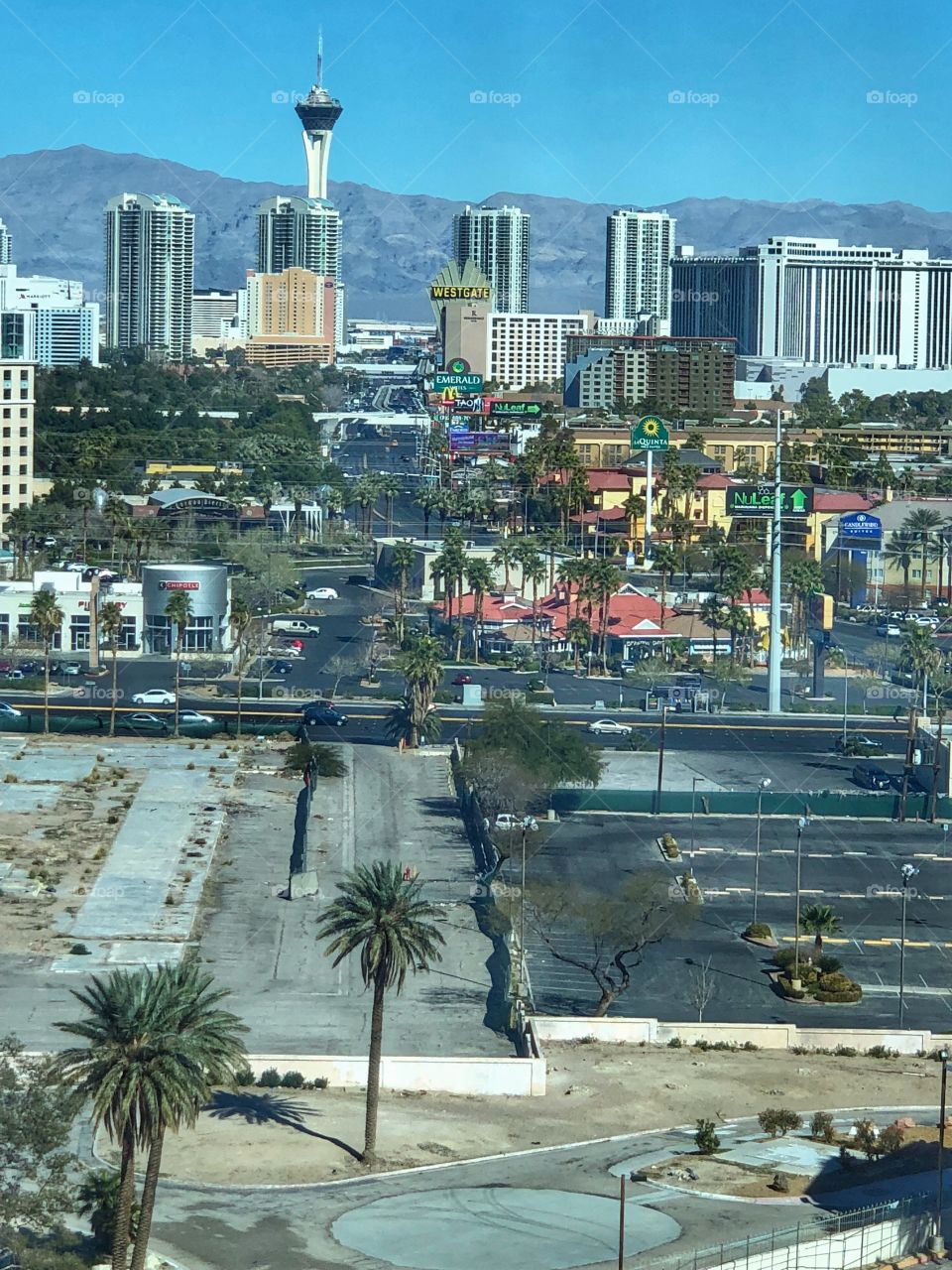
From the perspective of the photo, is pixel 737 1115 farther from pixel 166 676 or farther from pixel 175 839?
pixel 166 676

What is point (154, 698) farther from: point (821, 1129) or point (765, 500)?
point (821, 1129)

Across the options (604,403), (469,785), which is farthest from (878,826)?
(604,403)

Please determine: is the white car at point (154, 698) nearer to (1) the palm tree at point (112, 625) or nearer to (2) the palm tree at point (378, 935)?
(1) the palm tree at point (112, 625)

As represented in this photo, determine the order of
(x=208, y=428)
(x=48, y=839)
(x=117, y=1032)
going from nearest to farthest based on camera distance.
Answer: (x=117, y=1032)
(x=48, y=839)
(x=208, y=428)

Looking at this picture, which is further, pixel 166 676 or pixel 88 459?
pixel 88 459

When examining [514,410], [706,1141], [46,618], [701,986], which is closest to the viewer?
[706,1141]

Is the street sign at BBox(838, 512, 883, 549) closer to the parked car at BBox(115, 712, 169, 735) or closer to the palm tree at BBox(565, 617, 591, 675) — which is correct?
the palm tree at BBox(565, 617, 591, 675)

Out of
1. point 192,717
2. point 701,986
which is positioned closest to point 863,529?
point 192,717
